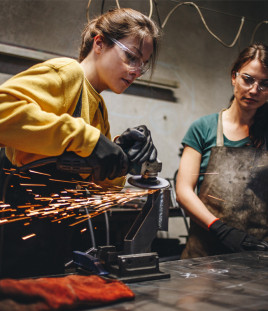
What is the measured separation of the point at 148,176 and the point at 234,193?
38.9 inches

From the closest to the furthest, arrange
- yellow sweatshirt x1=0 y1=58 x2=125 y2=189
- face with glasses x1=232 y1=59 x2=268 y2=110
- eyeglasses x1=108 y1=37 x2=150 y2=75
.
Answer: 1. yellow sweatshirt x1=0 y1=58 x2=125 y2=189
2. eyeglasses x1=108 y1=37 x2=150 y2=75
3. face with glasses x1=232 y1=59 x2=268 y2=110

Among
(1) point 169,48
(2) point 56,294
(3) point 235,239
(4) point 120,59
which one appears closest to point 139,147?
(4) point 120,59

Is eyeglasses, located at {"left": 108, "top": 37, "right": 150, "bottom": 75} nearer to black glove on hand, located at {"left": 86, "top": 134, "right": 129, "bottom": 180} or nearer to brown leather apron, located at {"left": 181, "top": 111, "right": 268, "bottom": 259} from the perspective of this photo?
black glove on hand, located at {"left": 86, "top": 134, "right": 129, "bottom": 180}

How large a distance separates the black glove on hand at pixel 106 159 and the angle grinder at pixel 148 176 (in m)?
0.10

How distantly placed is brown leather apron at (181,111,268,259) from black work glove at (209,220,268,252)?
160 millimetres

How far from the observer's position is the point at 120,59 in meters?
1.40

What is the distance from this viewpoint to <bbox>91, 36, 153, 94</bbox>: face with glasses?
1.40 meters

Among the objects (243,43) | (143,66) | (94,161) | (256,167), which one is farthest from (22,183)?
(243,43)

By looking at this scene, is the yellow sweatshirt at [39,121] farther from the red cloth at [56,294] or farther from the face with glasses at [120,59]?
the red cloth at [56,294]

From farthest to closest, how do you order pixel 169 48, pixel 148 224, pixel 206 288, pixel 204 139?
pixel 169 48 → pixel 204 139 → pixel 148 224 → pixel 206 288

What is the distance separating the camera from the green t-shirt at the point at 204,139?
6.71 feet

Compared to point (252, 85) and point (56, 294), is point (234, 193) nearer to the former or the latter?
point (252, 85)

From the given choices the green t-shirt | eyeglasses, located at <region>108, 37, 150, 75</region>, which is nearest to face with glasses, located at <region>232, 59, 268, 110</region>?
the green t-shirt

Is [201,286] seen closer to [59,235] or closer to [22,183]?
[59,235]
